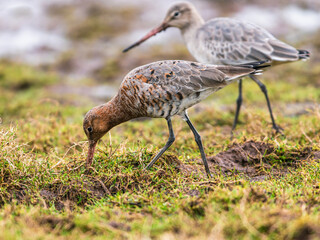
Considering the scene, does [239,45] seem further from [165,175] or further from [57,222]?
[57,222]

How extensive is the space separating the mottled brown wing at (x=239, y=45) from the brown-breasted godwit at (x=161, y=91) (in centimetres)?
174

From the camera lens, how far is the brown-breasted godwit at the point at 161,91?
475 cm

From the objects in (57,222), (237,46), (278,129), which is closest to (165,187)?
A: (57,222)

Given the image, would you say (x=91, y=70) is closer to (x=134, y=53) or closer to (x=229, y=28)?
(x=134, y=53)

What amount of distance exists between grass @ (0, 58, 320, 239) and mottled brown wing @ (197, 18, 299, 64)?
0.97 m

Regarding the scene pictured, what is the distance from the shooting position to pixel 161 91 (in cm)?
472

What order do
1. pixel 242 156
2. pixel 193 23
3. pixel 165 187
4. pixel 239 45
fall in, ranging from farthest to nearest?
pixel 193 23
pixel 239 45
pixel 242 156
pixel 165 187

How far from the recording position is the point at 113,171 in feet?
15.3

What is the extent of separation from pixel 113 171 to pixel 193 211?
1.26 metres

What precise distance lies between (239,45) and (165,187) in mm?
3343

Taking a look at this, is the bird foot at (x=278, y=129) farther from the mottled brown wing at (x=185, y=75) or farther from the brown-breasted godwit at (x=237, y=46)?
the mottled brown wing at (x=185, y=75)

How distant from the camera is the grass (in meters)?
3.31

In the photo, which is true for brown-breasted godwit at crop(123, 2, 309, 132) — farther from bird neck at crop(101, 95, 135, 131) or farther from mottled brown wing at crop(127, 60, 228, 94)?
bird neck at crop(101, 95, 135, 131)

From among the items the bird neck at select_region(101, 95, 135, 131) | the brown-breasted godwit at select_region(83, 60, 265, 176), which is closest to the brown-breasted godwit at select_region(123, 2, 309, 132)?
the brown-breasted godwit at select_region(83, 60, 265, 176)
